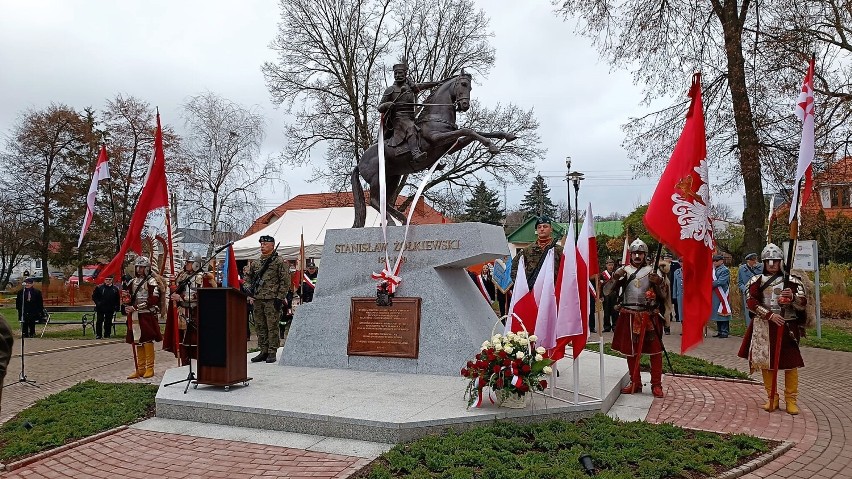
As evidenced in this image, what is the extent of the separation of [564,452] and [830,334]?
13.2 m

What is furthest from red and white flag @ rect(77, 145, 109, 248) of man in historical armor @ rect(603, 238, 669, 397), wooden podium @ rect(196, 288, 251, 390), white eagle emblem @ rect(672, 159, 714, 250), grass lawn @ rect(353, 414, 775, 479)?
white eagle emblem @ rect(672, 159, 714, 250)

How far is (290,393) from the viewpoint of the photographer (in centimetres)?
663

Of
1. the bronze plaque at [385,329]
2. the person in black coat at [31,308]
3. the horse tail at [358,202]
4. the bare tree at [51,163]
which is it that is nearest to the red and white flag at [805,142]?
the bronze plaque at [385,329]

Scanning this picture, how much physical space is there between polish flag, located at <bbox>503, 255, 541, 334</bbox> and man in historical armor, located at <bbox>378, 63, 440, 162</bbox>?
325 cm

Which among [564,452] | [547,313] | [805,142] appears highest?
[805,142]

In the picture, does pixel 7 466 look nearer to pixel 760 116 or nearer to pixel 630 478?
pixel 630 478

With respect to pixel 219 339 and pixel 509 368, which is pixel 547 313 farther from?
pixel 219 339

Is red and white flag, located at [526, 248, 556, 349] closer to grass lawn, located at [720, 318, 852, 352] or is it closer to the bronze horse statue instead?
the bronze horse statue

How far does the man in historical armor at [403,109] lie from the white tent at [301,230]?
1277 centimetres

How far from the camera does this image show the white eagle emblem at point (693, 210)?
5867 mm

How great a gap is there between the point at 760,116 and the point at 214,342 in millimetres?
16308

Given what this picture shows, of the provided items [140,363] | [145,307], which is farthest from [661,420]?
[140,363]

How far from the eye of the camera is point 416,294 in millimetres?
8172

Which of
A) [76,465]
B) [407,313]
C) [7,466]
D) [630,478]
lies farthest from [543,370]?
[7,466]
